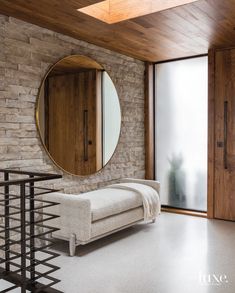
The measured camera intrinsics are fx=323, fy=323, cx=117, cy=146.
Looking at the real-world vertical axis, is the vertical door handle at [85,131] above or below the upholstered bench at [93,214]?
above

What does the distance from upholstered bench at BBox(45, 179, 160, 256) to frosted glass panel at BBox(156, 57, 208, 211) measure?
48.1 inches

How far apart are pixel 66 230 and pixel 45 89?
1.48m

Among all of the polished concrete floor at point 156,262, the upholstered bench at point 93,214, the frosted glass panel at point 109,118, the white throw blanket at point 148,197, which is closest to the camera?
the polished concrete floor at point 156,262

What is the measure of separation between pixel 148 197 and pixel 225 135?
1.35 meters

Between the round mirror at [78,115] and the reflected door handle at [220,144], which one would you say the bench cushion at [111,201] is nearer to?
the round mirror at [78,115]

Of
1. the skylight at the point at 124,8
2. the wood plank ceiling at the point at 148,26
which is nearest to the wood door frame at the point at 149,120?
the wood plank ceiling at the point at 148,26

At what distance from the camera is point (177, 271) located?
276 centimetres

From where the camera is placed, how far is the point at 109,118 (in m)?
4.33

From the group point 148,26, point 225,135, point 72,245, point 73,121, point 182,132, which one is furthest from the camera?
point 182,132

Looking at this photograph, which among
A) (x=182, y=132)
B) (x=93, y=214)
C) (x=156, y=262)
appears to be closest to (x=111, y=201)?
(x=93, y=214)

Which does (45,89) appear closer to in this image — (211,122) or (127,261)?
(127,261)

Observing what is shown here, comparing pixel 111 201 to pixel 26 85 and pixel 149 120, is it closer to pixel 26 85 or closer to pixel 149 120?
pixel 26 85

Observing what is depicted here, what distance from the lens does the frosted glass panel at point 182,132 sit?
185 inches

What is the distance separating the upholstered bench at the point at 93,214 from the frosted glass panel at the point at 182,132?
122 cm
